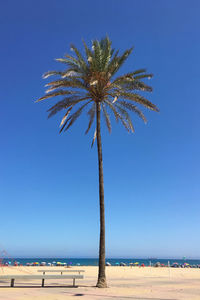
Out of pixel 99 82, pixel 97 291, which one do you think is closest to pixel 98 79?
pixel 99 82

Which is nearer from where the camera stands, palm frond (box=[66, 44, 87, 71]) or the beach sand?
the beach sand

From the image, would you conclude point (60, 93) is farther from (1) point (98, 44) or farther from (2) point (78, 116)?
(1) point (98, 44)

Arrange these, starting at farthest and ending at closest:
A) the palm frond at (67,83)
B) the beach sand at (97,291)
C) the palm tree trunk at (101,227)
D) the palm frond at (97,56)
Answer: the palm frond at (67,83) → the palm frond at (97,56) → the palm tree trunk at (101,227) → the beach sand at (97,291)

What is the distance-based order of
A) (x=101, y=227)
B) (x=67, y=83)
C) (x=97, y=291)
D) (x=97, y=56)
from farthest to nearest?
(x=67, y=83), (x=97, y=56), (x=101, y=227), (x=97, y=291)

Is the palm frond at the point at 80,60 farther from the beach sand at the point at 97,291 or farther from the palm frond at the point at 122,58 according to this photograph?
the beach sand at the point at 97,291

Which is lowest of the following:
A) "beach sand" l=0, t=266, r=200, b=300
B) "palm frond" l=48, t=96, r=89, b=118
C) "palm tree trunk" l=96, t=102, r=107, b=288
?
"beach sand" l=0, t=266, r=200, b=300

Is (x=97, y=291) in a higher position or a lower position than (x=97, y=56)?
lower

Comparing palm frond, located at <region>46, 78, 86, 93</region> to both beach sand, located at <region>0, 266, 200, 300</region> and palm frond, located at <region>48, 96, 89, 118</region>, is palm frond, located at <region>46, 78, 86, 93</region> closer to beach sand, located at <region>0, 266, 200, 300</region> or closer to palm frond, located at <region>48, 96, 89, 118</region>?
palm frond, located at <region>48, 96, 89, 118</region>

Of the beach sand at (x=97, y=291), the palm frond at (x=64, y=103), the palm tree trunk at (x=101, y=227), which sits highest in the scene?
the palm frond at (x=64, y=103)

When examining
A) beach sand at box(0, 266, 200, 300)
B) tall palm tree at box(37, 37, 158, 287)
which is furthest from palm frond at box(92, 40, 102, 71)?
beach sand at box(0, 266, 200, 300)

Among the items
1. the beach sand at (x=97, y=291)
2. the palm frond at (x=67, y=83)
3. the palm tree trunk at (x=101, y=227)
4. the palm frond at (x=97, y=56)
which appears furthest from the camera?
the palm frond at (x=67, y=83)

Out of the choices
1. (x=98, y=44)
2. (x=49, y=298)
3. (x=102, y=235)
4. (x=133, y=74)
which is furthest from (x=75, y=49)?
(x=49, y=298)

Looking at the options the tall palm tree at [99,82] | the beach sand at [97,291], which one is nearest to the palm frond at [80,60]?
the tall palm tree at [99,82]

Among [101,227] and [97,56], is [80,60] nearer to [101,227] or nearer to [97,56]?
[97,56]
